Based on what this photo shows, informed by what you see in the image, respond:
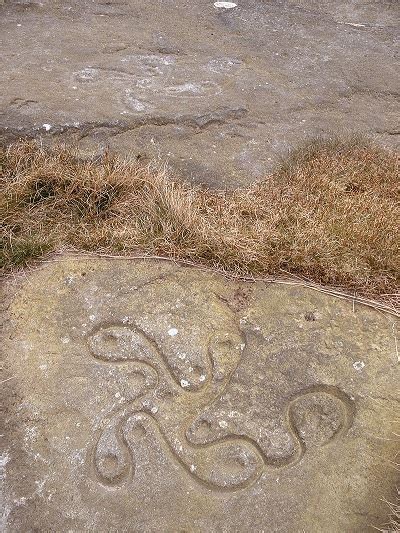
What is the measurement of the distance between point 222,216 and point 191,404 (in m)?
1.04

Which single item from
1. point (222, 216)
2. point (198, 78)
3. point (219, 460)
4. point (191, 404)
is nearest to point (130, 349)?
point (191, 404)

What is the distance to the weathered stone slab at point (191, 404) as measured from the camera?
1.69 meters

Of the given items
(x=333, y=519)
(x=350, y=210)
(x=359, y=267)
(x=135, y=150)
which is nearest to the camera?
(x=333, y=519)

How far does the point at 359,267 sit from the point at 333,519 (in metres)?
1.10

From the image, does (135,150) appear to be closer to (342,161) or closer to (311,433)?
(342,161)

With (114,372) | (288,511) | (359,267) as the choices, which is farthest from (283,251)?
(288,511)

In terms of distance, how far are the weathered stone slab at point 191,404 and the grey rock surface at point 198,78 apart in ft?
3.20

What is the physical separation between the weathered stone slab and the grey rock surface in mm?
976

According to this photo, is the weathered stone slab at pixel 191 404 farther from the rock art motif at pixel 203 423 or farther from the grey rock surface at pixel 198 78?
the grey rock surface at pixel 198 78

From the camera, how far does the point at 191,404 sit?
1941 millimetres

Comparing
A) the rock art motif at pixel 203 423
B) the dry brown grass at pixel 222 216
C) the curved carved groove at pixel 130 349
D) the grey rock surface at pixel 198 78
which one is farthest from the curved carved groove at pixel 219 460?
the grey rock surface at pixel 198 78

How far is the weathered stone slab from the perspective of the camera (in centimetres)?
169

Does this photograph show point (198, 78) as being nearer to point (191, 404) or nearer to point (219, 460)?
point (191, 404)

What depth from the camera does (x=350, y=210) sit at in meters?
2.78
